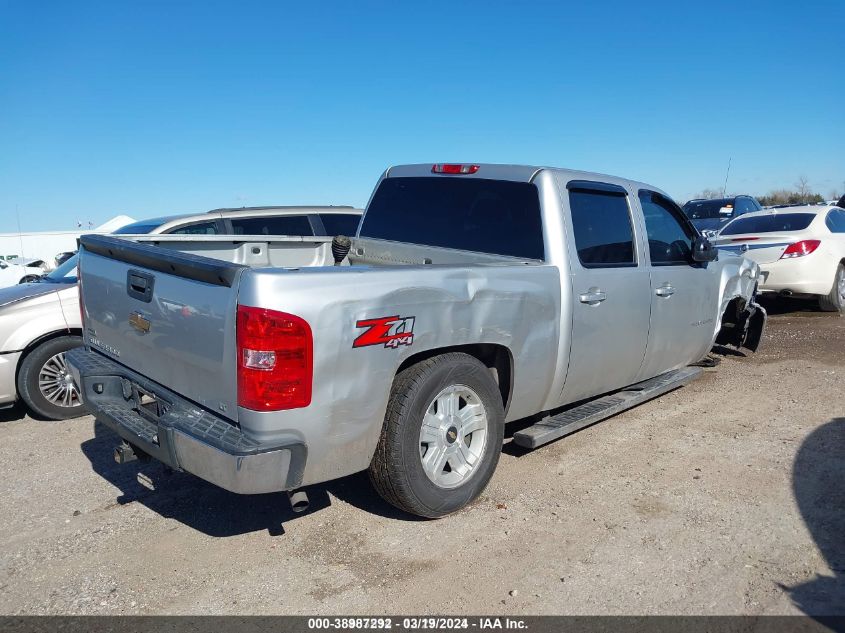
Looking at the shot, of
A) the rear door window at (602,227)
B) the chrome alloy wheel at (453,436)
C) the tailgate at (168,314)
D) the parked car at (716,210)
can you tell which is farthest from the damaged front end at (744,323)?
the parked car at (716,210)

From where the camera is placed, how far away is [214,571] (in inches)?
129

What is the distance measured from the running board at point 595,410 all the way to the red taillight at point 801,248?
4560 millimetres

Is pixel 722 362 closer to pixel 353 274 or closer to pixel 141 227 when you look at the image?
pixel 353 274

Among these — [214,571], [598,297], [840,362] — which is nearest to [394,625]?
[214,571]

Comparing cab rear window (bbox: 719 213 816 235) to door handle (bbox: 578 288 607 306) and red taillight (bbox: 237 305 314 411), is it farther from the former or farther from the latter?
red taillight (bbox: 237 305 314 411)

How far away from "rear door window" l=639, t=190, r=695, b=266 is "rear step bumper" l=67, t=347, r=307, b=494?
11.1 ft

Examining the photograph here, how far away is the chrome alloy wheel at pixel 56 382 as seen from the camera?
5680 millimetres

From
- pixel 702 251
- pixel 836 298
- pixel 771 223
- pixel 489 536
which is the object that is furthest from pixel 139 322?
pixel 836 298

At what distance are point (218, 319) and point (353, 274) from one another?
0.63m

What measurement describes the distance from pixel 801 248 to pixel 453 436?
7.79 metres

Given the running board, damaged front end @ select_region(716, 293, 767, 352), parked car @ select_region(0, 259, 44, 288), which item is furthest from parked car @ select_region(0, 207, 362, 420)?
parked car @ select_region(0, 259, 44, 288)

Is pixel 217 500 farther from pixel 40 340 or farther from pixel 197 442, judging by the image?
pixel 40 340

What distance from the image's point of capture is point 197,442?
2.95 metres

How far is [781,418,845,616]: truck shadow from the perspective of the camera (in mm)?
2992
